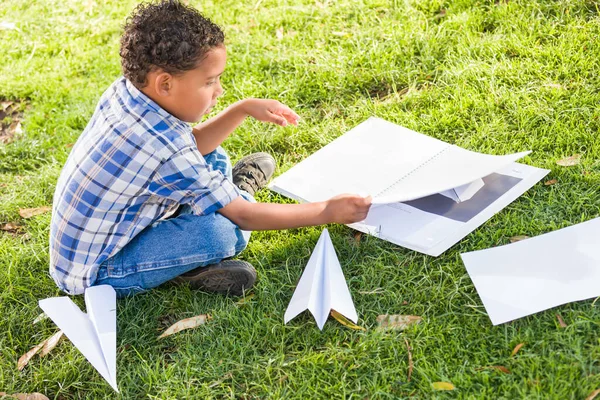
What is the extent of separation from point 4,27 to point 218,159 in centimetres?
253

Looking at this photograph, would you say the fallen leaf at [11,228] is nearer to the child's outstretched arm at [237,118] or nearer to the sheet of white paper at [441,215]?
the child's outstretched arm at [237,118]

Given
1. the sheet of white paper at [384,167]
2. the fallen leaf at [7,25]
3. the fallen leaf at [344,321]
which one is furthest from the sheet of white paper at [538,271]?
the fallen leaf at [7,25]

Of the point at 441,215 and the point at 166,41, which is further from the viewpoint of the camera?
the point at 441,215

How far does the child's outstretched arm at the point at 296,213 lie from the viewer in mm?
2318

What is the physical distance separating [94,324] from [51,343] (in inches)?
8.4

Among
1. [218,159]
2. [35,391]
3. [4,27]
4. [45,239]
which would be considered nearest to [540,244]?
[218,159]

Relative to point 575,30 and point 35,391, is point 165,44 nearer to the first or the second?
point 35,391

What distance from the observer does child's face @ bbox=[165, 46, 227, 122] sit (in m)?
2.25

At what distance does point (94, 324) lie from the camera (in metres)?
2.29

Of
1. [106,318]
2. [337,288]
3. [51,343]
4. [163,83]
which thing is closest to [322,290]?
[337,288]

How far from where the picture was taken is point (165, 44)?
2.19m

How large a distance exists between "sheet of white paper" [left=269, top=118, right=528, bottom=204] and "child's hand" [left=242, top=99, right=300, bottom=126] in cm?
20

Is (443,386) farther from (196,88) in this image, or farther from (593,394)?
(196,88)

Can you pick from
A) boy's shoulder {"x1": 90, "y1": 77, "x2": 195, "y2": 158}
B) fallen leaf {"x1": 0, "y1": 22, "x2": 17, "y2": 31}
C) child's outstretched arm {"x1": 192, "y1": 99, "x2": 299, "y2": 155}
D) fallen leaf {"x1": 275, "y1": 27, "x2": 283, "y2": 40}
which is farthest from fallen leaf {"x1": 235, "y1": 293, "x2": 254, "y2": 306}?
fallen leaf {"x1": 0, "y1": 22, "x2": 17, "y2": 31}
